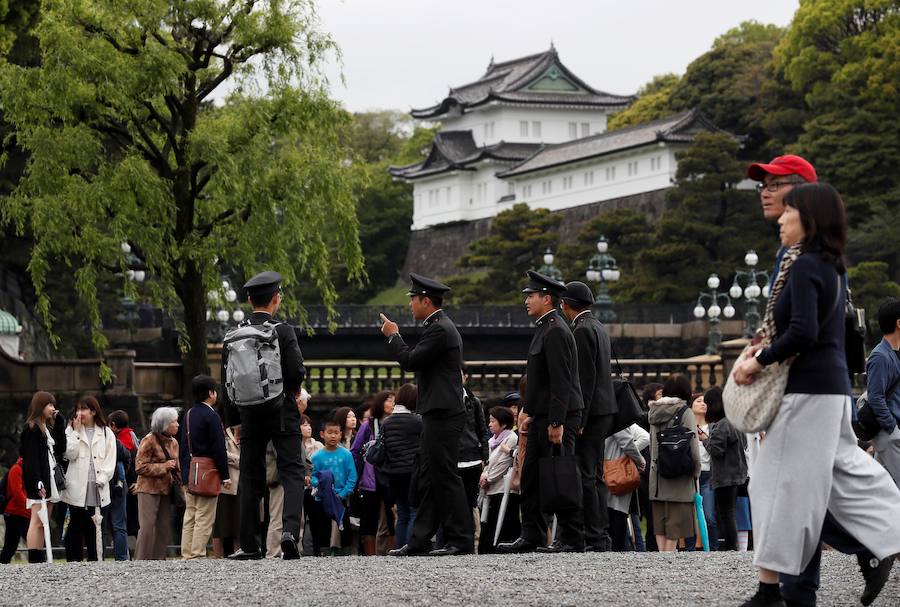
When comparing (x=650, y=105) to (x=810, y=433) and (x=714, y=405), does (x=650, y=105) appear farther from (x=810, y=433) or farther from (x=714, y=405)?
(x=810, y=433)

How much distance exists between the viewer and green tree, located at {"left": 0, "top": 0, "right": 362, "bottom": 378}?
2153 centimetres

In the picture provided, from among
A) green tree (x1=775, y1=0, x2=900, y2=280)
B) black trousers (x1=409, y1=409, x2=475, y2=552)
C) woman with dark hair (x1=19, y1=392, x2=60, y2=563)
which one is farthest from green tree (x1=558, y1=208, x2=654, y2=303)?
black trousers (x1=409, y1=409, x2=475, y2=552)

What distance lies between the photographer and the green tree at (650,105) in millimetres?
72500

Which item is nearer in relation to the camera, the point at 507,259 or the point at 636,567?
the point at 636,567

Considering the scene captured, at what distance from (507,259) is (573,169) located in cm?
1002

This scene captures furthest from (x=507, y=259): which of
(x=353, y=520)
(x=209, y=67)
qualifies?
(x=353, y=520)

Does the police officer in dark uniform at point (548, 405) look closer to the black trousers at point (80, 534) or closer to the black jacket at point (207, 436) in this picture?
the black jacket at point (207, 436)

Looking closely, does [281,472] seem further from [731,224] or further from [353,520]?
[731,224]

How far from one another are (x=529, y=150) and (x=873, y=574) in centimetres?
7502

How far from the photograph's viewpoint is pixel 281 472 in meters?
9.65

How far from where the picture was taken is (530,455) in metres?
10.0

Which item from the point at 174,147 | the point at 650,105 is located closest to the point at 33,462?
the point at 174,147

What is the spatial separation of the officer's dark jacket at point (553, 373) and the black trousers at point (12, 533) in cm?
452

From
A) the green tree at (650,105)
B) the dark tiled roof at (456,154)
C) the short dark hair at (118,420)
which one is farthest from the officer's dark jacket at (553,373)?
the dark tiled roof at (456,154)
